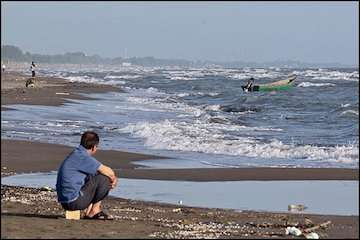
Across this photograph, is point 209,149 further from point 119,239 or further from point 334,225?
point 119,239

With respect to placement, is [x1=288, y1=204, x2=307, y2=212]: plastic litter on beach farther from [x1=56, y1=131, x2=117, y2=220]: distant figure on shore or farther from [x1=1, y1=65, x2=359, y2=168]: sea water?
[x1=1, y1=65, x2=359, y2=168]: sea water

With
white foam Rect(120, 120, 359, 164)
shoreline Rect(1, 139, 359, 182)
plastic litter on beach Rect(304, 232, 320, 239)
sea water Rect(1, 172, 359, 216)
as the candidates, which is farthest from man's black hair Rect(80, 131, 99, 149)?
white foam Rect(120, 120, 359, 164)

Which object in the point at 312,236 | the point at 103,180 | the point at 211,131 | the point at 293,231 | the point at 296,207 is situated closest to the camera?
the point at 312,236

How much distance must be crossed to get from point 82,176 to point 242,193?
170 inches

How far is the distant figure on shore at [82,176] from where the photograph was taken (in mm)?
8125

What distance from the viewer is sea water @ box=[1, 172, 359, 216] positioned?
1045 centimetres

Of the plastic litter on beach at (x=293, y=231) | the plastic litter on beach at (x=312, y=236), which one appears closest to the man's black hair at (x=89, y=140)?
the plastic litter on beach at (x=293, y=231)

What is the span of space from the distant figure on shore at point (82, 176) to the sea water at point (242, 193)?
8.52 feet

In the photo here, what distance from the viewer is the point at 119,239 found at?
7043 mm

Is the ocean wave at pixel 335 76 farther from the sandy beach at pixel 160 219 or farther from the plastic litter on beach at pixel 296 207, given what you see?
the plastic litter on beach at pixel 296 207

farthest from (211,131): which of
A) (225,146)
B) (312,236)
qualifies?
(312,236)

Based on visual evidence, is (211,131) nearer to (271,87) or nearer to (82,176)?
(82,176)

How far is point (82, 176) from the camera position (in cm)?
816

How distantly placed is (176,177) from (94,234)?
6.61 metres
